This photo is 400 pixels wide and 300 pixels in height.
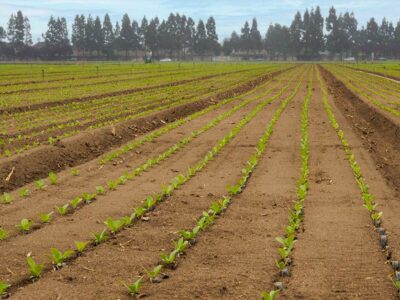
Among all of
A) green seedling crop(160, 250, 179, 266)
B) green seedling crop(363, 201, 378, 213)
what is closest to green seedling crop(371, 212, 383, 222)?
green seedling crop(363, 201, 378, 213)

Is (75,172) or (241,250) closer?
(241,250)

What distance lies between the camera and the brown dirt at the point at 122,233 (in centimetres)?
498

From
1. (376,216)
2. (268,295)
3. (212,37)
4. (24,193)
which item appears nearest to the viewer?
(268,295)

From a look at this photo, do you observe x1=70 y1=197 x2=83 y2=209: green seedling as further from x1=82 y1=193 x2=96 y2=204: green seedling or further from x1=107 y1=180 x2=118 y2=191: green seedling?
x1=107 y1=180 x2=118 y2=191: green seedling

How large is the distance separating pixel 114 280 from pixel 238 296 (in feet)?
3.73

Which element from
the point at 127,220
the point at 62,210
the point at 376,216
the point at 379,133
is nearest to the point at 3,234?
the point at 62,210

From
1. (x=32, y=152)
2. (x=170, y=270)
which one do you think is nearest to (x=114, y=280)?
(x=170, y=270)

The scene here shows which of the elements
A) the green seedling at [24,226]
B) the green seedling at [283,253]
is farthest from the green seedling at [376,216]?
the green seedling at [24,226]

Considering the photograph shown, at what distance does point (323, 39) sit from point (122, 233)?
512 feet

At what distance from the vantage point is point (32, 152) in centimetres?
1073

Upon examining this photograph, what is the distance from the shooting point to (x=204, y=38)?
164375 mm

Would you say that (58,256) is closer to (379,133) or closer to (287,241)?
(287,241)

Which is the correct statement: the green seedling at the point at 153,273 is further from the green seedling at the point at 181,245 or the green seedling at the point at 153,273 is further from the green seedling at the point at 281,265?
the green seedling at the point at 281,265

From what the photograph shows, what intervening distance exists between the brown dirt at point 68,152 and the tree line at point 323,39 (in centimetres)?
13748
